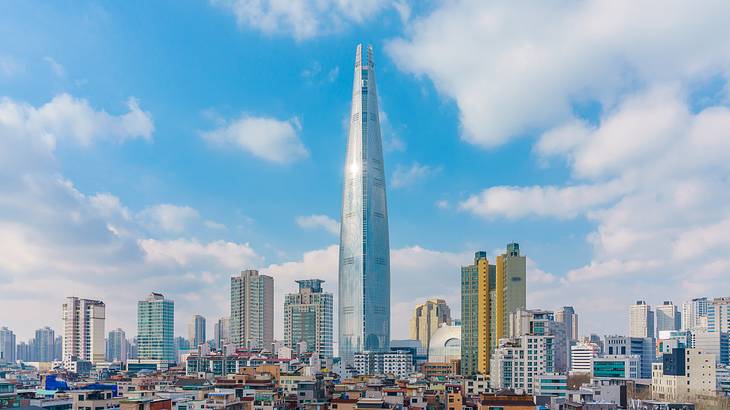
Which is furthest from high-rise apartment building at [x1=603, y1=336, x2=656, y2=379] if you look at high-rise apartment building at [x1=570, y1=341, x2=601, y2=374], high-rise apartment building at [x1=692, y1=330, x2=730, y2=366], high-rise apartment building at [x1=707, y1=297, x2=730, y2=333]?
high-rise apartment building at [x1=707, y1=297, x2=730, y2=333]

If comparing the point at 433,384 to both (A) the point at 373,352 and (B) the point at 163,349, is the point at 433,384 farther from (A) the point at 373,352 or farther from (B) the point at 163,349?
(B) the point at 163,349

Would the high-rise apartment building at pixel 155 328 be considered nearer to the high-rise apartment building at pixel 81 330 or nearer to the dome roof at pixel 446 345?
the high-rise apartment building at pixel 81 330

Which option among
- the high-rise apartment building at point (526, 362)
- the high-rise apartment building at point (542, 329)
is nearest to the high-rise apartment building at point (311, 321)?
the high-rise apartment building at point (542, 329)

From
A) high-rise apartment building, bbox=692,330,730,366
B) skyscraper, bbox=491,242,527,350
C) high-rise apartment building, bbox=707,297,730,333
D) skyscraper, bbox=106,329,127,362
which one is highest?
skyscraper, bbox=491,242,527,350

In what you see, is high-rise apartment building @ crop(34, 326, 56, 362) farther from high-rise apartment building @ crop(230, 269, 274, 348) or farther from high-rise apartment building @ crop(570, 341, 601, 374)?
high-rise apartment building @ crop(570, 341, 601, 374)

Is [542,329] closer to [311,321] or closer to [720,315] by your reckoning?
[720,315]

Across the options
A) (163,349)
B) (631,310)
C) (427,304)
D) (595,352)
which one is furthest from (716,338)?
(163,349)

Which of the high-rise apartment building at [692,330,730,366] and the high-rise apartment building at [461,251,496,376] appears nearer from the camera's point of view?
the high-rise apartment building at [461,251,496,376]
